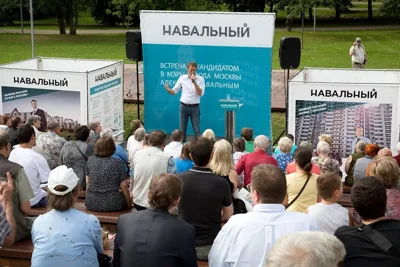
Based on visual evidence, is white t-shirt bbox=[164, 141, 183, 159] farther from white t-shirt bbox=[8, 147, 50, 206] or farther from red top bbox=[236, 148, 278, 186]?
white t-shirt bbox=[8, 147, 50, 206]

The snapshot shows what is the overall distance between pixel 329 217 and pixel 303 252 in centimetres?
293

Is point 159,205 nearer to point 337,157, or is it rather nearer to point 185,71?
point 337,157

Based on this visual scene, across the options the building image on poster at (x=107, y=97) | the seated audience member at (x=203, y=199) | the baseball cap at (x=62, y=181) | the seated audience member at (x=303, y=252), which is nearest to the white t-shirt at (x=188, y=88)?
the building image on poster at (x=107, y=97)

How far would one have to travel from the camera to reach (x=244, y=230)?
4.49m

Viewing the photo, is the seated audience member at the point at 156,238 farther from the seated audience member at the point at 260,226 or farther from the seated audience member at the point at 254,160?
the seated audience member at the point at 254,160

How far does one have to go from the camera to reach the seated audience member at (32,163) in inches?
297

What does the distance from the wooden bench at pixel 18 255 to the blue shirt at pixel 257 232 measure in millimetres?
2088

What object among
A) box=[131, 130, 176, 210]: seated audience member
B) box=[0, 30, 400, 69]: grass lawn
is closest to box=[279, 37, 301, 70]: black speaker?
box=[131, 130, 176, 210]: seated audience member

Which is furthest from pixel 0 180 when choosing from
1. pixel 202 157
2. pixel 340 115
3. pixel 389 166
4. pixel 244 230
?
pixel 340 115

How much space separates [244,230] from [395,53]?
27.8m

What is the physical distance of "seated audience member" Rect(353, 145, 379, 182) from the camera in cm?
865

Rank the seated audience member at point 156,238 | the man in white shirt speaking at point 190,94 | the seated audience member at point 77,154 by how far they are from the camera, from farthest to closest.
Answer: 1. the man in white shirt speaking at point 190,94
2. the seated audience member at point 77,154
3. the seated audience member at point 156,238

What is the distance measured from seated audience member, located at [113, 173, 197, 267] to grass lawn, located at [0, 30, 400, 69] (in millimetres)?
20924

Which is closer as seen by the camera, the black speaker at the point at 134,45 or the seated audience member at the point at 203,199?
the seated audience member at the point at 203,199
